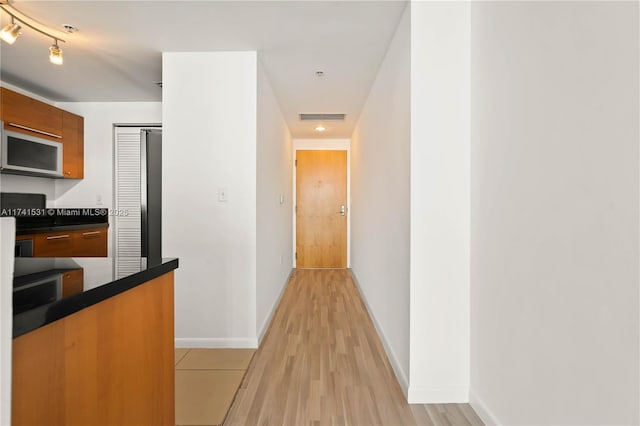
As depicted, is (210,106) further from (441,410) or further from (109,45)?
(441,410)

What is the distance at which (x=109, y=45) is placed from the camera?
2.51 m

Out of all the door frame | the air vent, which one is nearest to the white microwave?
the air vent

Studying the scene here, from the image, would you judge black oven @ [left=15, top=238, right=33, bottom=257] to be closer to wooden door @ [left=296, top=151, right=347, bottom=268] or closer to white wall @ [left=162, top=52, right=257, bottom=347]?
white wall @ [left=162, top=52, right=257, bottom=347]

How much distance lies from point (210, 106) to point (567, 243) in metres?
2.45

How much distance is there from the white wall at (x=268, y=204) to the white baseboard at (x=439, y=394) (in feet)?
4.34

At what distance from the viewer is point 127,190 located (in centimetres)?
407

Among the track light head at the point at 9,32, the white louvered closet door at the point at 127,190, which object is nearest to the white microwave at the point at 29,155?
the white louvered closet door at the point at 127,190

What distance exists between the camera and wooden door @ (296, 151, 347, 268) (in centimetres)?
587

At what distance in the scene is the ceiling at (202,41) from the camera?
6.61 ft

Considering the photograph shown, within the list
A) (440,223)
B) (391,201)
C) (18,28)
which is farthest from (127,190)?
(440,223)

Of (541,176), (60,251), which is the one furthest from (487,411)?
(60,251)

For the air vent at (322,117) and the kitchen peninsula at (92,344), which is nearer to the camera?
the kitchen peninsula at (92,344)

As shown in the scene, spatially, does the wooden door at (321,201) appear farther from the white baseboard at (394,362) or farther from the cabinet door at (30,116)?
the cabinet door at (30,116)

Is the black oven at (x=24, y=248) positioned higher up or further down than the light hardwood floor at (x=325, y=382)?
higher up
